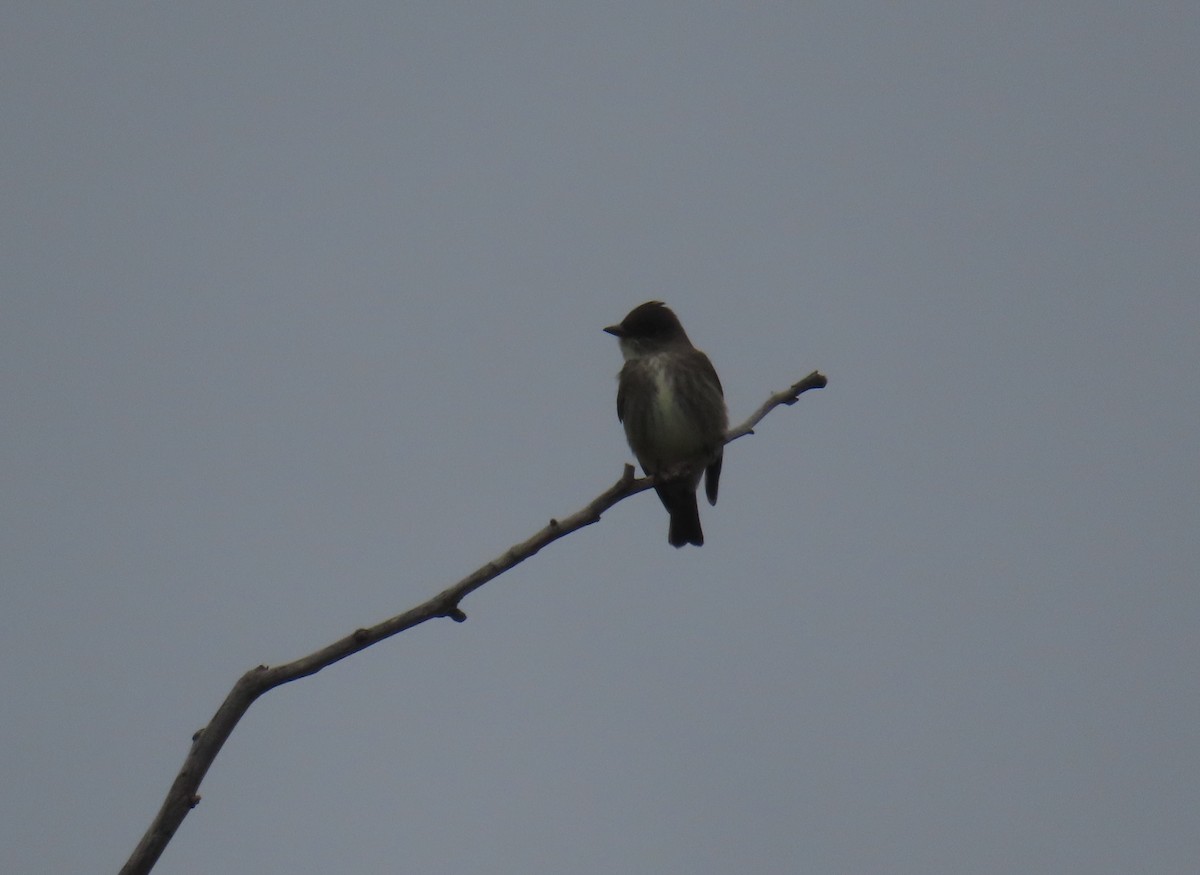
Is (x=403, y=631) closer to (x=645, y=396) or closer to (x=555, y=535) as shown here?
(x=555, y=535)

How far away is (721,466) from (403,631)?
211 inches

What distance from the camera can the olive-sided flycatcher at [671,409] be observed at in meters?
8.21

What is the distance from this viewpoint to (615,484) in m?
4.59

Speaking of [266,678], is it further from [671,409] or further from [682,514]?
[682,514]

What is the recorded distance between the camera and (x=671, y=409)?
26.9 feet

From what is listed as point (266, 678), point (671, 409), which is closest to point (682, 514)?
point (671, 409)

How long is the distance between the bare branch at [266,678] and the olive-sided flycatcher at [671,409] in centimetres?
400

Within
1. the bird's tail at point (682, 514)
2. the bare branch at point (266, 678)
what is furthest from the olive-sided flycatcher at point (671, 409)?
the bare branch at point (266, 678)

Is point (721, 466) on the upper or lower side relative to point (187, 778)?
upper

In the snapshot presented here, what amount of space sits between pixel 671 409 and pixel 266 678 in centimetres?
496

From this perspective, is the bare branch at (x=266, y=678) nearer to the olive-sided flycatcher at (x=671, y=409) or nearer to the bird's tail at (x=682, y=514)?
the olive-sided flycatcher at (x=671, y=409)

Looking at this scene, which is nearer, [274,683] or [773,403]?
[274,683]

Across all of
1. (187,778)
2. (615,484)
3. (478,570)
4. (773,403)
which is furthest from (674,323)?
(187,778)

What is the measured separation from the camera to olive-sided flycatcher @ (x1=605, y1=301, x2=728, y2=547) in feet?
26.9
